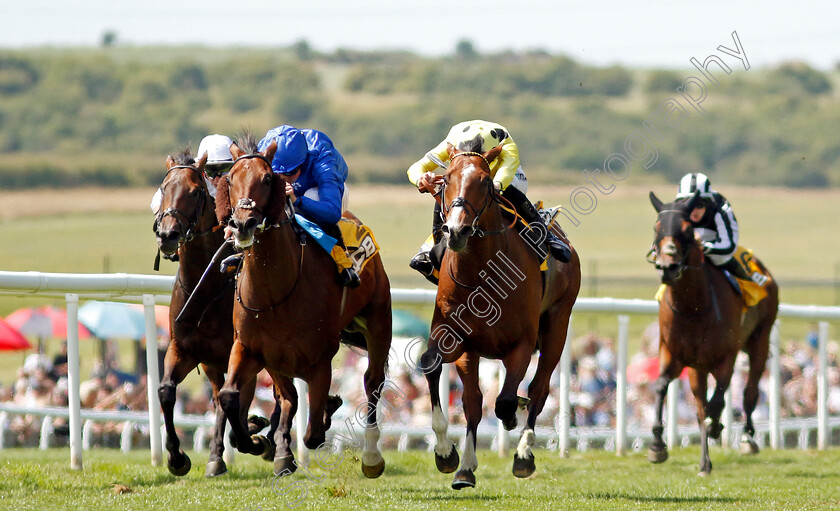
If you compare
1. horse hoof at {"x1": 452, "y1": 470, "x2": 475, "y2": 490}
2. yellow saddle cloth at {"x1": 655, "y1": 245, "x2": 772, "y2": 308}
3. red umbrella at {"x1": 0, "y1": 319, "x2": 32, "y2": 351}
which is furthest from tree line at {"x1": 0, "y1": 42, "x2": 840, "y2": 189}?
horse hoof at {"x1": 452, "y1": 470, "x2": 475, "y2": 490}

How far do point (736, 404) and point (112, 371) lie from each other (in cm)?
807

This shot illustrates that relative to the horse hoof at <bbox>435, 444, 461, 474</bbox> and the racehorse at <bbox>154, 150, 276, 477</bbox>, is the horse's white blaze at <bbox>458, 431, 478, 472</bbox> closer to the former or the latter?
the horse hoof at <bbox>435, 444, 461, 474</bbox>

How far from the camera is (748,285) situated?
988 centimetres

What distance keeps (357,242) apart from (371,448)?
1295 mm

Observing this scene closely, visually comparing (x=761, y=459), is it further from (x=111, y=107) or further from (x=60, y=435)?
(x=111, y=107)

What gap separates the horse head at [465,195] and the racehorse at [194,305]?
4.91 feet

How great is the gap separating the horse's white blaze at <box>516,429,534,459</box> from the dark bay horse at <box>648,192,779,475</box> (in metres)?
2.31

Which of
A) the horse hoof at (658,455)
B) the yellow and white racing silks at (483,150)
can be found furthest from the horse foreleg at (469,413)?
the horse hoof at (658,455)

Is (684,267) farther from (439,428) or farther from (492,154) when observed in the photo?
(439,428)

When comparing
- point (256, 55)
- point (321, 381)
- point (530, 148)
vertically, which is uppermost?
point (256, 55)

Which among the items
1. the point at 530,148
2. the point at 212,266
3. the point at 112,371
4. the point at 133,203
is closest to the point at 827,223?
the point at 530,148

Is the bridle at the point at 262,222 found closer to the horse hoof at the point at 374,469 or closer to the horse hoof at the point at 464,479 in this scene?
the horse hoof at the point at 374,469

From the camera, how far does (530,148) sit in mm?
63750

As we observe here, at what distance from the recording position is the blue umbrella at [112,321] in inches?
573
